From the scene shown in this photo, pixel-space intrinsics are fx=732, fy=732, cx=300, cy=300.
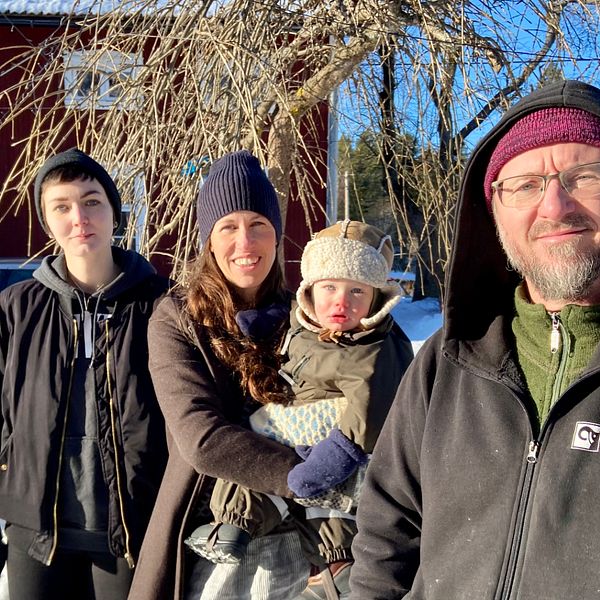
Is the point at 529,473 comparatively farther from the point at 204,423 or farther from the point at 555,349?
the point at 204,423

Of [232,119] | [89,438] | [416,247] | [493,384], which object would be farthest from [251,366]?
[416,247]

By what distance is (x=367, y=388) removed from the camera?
5.98ft

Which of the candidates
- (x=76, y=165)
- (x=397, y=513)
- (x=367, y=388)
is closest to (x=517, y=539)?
(x=397, y=513)

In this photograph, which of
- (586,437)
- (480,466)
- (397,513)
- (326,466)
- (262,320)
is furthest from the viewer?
(262,320)

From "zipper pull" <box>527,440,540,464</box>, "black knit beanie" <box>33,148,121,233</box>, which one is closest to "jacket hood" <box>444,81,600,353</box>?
"zipper pull" <box>527,440,540,464</box>

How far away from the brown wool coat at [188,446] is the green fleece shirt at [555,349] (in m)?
0.73

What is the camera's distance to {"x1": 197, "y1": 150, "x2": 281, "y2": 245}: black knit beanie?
7.02 ft

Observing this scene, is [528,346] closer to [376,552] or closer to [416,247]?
[376,552]

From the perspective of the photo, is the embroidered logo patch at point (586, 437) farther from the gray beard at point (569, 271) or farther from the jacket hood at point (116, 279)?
the jacket hood at point (116, 279)

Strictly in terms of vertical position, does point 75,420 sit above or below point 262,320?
below

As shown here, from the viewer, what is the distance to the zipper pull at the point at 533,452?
122cm

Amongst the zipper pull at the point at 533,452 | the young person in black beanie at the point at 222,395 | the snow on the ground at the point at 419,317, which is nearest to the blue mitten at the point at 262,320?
the young person in black beanie at the point at 222,395

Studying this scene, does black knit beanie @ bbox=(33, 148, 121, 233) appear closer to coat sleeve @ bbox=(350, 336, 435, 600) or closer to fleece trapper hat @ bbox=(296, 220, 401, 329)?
fleece trapper hat @ bbox=(296, 220, 401, 329)

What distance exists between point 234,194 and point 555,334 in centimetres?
112
